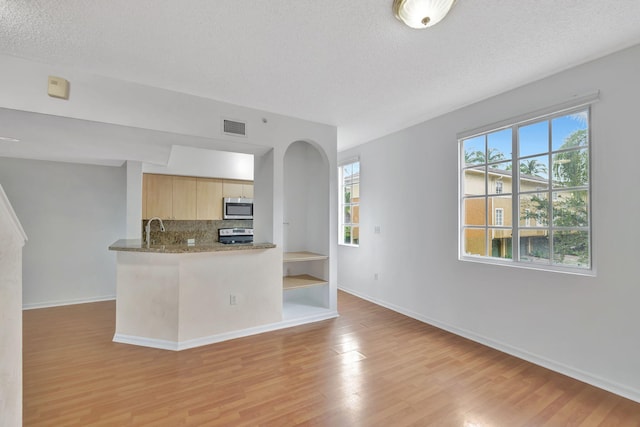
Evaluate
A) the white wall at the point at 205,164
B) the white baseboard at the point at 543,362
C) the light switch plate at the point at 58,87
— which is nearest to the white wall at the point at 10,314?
the light switch plate at the point at 58,87

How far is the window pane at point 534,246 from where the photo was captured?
8.57 feet

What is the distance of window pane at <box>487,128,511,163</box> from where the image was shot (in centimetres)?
290

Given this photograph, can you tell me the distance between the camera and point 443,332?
10.9ft

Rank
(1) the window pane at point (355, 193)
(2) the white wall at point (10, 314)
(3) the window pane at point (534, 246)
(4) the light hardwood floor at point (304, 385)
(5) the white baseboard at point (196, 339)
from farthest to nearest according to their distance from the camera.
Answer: (1) the window pane at point (355, 193) < (5) the white baseboard at point (196, 339) < (3) the window pane at point (534, 246) < (4) the light hardwood floor at point (304, 385) < (2) the white wall at point (10, 314)

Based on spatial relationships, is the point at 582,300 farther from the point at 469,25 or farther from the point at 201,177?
the point at 201,177

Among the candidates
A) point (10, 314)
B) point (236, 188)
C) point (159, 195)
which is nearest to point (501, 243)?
point (10, 314)

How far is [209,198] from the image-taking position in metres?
5.82

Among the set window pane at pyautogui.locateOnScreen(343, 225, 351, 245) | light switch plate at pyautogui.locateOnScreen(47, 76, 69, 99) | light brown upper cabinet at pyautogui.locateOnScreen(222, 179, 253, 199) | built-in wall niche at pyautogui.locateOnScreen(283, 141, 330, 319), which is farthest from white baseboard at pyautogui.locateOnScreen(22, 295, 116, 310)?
window pane at pyautogui.locateOnScreen(343, 225, 351, 245)

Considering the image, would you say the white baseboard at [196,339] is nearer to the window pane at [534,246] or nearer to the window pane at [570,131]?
the window pane at [534,246]

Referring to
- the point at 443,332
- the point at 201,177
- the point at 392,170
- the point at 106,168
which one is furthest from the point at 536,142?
the point at 106,168

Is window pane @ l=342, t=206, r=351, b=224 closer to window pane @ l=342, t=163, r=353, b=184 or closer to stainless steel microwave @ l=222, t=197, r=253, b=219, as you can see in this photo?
window pane @ l=342, t=163, r=353, b=184

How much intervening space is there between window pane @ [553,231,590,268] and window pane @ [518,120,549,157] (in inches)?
30.7

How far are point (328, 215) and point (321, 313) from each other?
1.30 metres

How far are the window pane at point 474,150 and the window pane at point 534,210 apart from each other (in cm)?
64
